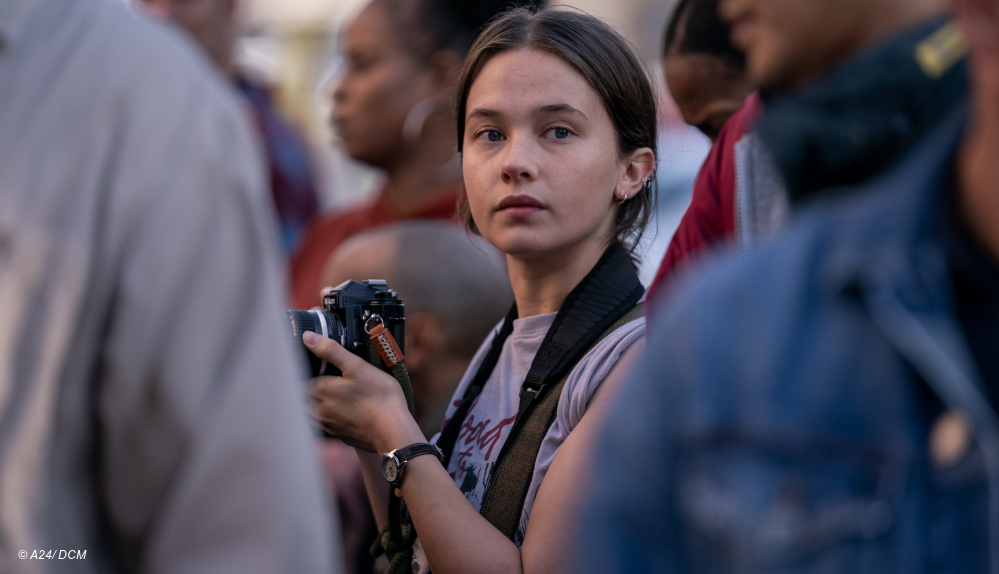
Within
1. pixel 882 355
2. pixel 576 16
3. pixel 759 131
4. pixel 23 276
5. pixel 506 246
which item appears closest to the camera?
pixel 882 355

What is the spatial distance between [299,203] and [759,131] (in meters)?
3.57

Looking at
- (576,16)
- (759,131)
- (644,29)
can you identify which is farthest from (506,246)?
(644,29)

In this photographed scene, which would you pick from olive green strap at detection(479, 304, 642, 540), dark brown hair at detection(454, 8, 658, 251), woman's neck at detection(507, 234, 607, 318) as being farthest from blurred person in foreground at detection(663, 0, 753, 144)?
olive green strap at detection(479, 304, 642, 540)

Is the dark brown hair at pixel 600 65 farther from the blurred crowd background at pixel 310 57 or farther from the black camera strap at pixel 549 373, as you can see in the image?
the blurred crowd background at pixel 310 57

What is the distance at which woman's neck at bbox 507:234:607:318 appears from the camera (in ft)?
6.07

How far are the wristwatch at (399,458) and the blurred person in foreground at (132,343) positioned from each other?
69cm

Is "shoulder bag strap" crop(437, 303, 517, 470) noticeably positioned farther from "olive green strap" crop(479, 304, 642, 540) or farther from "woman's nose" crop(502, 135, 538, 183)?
"woman's nose" crop(502, 135, 538, 183)

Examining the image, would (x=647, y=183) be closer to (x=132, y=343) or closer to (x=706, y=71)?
(x=706, y=71)

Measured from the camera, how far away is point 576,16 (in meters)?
1.95

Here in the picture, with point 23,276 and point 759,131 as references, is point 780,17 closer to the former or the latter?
point 759,131

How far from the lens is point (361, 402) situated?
175cm

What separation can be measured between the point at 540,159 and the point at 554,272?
24 centimetres

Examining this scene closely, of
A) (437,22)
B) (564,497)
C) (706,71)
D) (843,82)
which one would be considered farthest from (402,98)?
(843,82)

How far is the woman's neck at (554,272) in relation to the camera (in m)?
1.85
